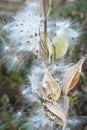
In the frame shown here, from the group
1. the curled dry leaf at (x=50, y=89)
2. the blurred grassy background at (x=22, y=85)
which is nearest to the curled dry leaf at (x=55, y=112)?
the curled dry leaf at (x=50, y=89)

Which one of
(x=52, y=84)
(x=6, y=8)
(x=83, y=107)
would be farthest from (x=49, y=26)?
(x=6, y=8)

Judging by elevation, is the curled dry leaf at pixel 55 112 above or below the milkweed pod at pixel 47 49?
below

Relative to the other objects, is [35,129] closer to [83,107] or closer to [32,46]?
[32,46]

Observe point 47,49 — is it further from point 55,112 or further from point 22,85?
point 22,85

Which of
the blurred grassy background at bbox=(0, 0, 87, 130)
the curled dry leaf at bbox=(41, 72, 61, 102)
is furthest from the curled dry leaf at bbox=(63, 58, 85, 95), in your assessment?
the blurred grassy background at bbox=(0, 0, 87, 130)

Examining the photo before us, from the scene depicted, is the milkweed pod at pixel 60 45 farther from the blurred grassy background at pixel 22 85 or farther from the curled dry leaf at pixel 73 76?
the blurred grassy background at pixel 22 85

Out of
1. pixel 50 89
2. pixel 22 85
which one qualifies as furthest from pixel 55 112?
pixel 22 85

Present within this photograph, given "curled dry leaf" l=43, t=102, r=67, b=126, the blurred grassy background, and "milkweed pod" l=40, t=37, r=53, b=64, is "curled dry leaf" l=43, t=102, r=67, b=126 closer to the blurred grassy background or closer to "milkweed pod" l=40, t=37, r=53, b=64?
"milkweed pod" l=40, t=37, r=53, b=64
